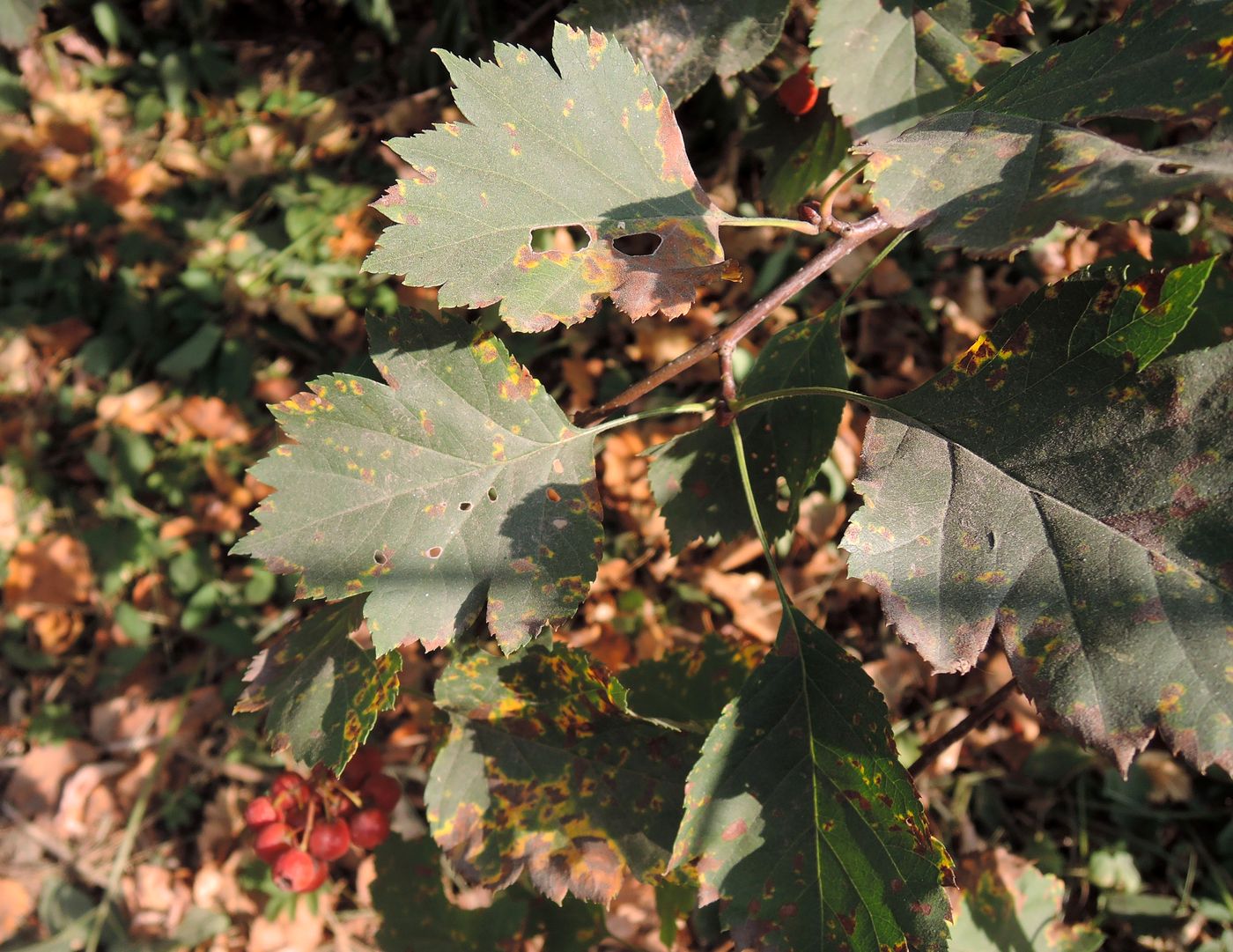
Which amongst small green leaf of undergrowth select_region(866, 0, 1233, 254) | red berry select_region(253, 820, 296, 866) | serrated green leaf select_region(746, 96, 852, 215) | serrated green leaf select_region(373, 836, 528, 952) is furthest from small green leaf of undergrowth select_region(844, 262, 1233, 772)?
red berry select_region(253, 820, 296, 866)

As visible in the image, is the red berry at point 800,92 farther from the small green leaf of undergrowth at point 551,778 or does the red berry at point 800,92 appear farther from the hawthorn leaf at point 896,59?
the small green leaf of undergrowth at point 551,778

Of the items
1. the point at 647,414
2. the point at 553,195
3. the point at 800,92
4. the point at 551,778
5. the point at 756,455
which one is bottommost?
A: the point at 551,778

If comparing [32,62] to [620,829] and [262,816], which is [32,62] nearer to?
[262,816]

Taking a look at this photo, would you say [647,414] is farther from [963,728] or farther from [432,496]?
[963,728]

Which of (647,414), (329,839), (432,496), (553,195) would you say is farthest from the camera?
(329,839)

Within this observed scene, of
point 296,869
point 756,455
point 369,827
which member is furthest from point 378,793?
point 756,455

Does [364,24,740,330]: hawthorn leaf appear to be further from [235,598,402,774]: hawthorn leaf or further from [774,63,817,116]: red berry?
[774,63,817,116]: red berry
